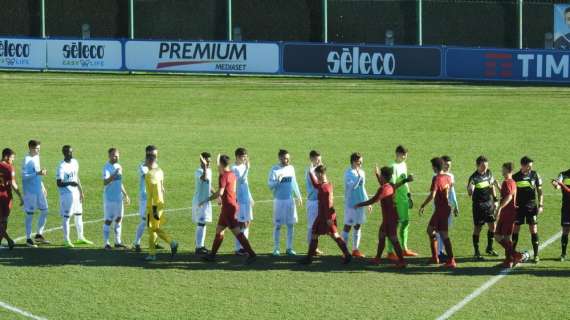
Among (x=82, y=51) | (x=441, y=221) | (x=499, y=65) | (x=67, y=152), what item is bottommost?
(x=441, y=221)

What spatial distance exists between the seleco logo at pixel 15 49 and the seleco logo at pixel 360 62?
518 inches

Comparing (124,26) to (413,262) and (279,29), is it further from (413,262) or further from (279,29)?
(413,262)

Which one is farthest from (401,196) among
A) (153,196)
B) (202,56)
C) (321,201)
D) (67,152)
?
(202,56)

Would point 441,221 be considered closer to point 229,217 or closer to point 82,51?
point 229,217

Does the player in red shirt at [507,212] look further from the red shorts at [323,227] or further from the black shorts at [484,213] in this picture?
the red shorts at [323,227]

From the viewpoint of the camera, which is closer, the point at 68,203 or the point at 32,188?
the point at 68,203

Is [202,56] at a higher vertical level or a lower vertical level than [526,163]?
higher

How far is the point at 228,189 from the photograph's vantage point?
19.9 metres

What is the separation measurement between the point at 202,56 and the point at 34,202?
83.8 ft

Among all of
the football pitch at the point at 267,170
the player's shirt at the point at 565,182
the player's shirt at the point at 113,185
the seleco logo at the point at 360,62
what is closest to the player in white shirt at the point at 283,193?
the football pitch at the point at 267,170

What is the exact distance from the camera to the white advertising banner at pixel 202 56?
46.0 metres

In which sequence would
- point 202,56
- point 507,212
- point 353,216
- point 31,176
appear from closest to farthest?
point 507,212 < point 353,216 < point 31,176 < point 202,56

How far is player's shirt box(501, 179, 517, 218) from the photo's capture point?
763 inches

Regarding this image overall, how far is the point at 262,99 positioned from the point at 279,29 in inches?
872
